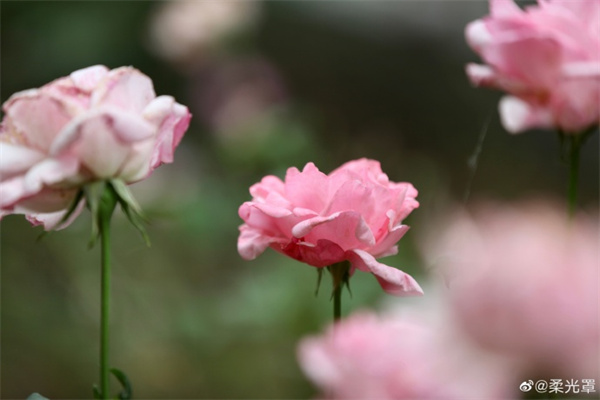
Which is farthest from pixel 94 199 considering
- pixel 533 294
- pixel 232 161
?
pixel 232 161

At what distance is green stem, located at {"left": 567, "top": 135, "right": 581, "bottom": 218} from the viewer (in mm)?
240

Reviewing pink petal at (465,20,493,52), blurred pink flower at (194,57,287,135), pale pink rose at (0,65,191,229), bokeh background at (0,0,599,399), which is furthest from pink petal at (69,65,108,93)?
blurred pink flower at (194,57,287,135)

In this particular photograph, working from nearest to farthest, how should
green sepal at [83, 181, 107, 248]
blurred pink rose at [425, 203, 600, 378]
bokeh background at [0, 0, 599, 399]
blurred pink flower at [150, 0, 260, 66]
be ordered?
blurred pink rose at [425, 203, 600, 378] → green sepal at [83, 181, 107, 248] → bokeh background at [0, 0, 599, 399] → blurred pink flower at [150, 0, 260, 66]

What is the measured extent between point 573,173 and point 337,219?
0.09m

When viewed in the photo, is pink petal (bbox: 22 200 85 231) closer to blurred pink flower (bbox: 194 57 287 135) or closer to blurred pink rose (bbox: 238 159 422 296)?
blurred pink rose (bbox: 238 159 422 296)

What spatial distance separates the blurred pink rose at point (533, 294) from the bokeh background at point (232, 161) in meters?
0.46

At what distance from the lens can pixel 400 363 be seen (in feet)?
0.46

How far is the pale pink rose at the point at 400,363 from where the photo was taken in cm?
12

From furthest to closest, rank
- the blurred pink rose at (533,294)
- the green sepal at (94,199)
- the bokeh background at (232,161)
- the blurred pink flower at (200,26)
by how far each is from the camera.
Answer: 1. the blurred pink flower at (200,26)
2. the bokeh background at (232,161)
3. the green sepal at (94,199)
4. the blurred pink rose at (533,294)

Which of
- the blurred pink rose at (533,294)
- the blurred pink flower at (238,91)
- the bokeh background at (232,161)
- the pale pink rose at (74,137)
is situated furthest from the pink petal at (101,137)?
the blurred pink flower at (238,91)

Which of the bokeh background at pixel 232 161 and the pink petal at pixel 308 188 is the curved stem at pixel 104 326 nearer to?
the pink petal at pixel 308 188

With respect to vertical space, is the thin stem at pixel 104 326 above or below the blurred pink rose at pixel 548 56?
below

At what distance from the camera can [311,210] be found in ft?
0.70

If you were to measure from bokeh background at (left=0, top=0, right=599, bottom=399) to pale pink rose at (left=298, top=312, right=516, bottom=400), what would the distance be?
16.6 inches
